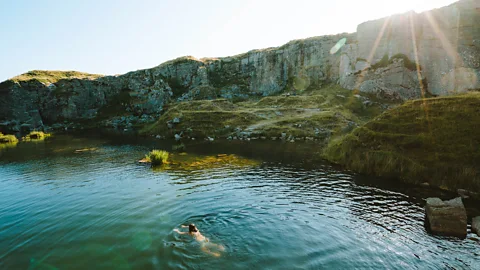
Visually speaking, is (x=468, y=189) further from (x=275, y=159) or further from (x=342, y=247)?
(x=275, y=159)

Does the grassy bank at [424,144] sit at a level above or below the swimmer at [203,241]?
above

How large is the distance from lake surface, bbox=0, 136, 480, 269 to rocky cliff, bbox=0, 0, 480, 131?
7595 cm

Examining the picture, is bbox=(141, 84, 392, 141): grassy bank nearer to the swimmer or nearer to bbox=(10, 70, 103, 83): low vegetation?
the swimmer

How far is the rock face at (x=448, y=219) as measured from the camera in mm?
16062

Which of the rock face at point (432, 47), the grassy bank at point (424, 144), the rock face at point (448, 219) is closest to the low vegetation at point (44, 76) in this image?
the rock face at point (432, 47)

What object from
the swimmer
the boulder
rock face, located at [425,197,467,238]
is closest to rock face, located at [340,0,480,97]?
the boulder

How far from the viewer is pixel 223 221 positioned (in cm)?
1870

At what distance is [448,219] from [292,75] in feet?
403

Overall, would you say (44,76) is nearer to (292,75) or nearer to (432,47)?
(292,75)

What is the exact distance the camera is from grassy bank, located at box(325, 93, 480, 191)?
24188 mm

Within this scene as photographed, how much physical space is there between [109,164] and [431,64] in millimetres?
98801

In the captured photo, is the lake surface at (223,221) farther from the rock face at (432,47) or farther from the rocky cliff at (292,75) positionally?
the rocky cliff at (292,75)

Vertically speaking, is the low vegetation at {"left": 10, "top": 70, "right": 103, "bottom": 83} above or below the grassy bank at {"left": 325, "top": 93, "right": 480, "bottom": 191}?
above

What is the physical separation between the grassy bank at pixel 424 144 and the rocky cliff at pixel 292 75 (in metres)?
64.1
